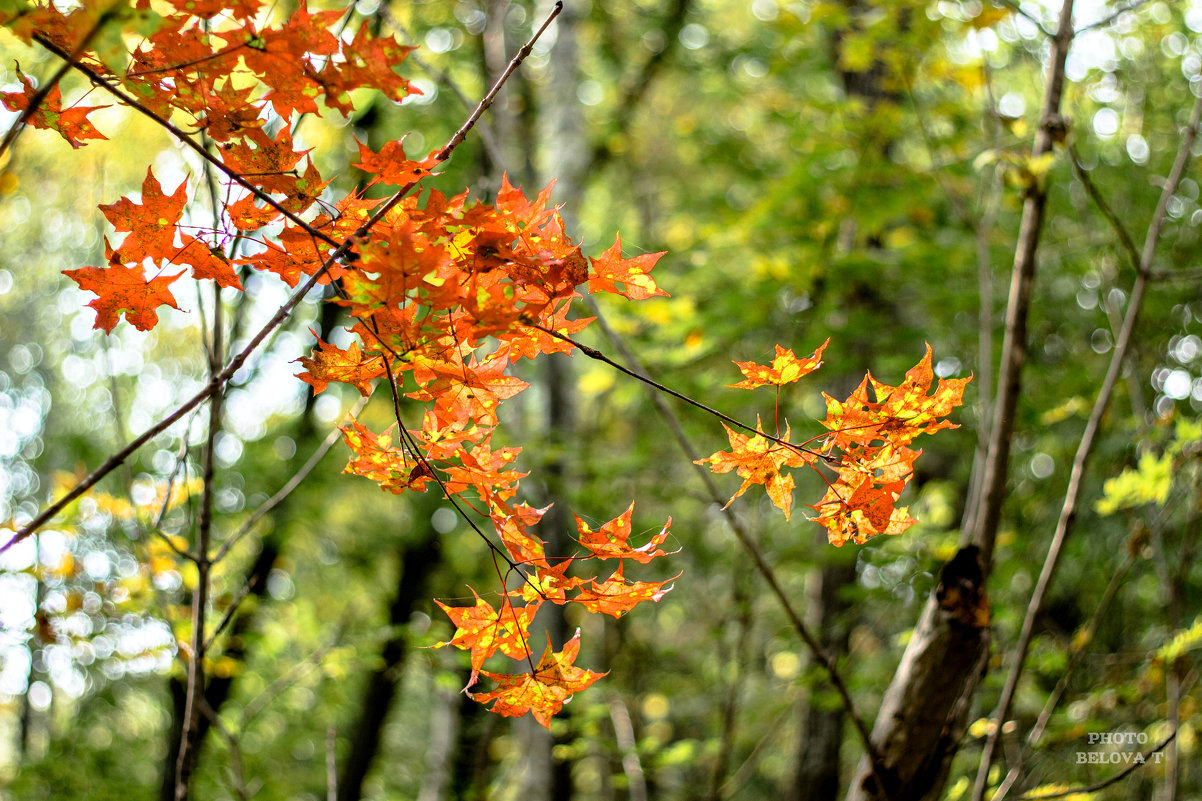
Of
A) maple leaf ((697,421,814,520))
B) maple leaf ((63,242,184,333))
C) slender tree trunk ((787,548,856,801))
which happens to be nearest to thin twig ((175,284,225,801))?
maple leaf ((63,242,184,333))

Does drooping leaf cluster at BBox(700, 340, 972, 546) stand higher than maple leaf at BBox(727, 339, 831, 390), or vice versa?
maple leaf at BBox(727, 339, 831, 390)

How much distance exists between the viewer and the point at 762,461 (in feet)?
2.84

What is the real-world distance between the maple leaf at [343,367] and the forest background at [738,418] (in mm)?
62

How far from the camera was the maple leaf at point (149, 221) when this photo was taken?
0.79m

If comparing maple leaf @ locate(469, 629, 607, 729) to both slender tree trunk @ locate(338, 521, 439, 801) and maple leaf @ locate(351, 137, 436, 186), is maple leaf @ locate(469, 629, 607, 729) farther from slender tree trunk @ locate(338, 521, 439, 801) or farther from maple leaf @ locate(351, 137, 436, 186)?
slender tree trunk @ locate(338, 521, 439, 801)

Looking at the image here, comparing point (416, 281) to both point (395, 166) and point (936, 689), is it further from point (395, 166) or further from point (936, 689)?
point (936, 689)

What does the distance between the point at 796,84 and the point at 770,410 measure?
4256 mm

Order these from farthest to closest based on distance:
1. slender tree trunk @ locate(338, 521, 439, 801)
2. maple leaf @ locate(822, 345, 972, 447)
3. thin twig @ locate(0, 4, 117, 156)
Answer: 1. slender tree trunk @ locate(338, 521, 439, 801)
2. maple leaf @ locate(822, 345, 972, 447)
3. thin twig @ locate(0, 4, 117, 156)

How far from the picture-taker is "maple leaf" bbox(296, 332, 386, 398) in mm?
782

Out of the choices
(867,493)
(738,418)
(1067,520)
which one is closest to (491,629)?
(867,493)

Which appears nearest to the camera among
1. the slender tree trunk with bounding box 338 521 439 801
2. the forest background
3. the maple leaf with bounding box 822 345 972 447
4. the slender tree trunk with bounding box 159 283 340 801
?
the maple leaf with bounding box 822 345 972 447

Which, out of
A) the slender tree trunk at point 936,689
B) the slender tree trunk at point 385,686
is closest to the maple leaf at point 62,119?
the slender tree trunk at point 936,689

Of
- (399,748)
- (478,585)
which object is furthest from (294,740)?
(399,748)

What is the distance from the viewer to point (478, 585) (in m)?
6.32
